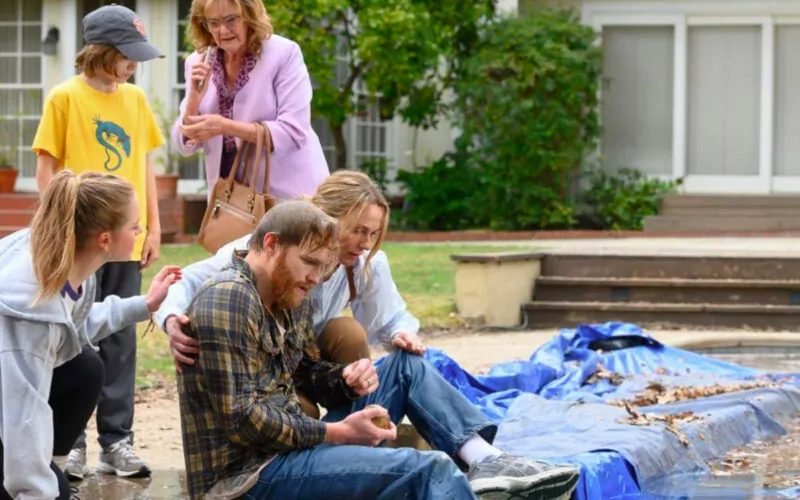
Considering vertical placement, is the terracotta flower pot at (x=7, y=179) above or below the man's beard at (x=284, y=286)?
above

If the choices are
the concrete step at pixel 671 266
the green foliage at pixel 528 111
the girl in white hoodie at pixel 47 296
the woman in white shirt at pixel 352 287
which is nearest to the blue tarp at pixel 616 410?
the woman in white shirt at pixel 352 287

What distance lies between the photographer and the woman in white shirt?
4.78 m

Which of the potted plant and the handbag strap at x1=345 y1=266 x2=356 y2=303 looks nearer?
the handbag strap at x1=345 y1=266 x2=356 y2=303

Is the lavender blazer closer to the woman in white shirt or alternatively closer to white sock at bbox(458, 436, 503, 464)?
the woman in white shirt

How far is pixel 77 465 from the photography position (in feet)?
18.3

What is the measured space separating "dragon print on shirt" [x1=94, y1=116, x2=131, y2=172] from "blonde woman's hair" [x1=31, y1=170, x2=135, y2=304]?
1.44m

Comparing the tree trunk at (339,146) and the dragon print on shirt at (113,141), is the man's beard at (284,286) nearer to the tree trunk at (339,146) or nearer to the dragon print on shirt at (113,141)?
the dragon print on shirt at (113,141)

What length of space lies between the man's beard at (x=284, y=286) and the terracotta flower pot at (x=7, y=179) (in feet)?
48.8

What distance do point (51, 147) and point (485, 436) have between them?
2.01 m

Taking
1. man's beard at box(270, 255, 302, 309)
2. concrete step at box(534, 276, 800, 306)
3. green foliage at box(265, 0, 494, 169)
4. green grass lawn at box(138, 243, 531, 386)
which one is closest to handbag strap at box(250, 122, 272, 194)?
man's beard at box(270, 255, 302, 309)

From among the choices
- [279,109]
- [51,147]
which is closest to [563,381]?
[279,109]

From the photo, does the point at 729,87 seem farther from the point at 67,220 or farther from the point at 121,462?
the point at 67,220

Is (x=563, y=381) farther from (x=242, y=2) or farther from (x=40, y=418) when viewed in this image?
(x=40, y=418)

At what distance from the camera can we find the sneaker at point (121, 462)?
566cm
